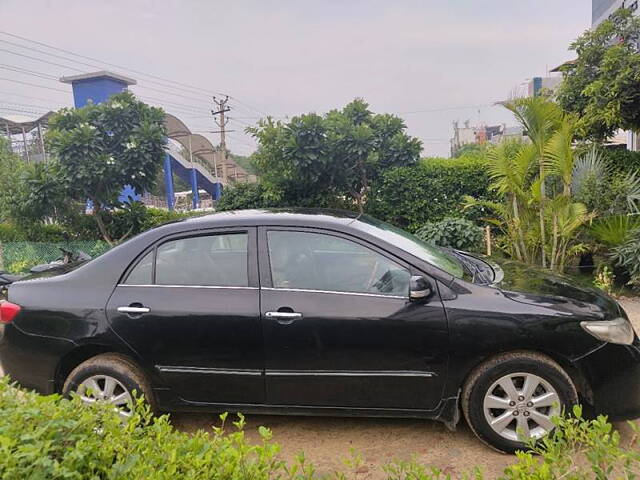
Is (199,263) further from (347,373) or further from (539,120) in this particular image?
(539,120)

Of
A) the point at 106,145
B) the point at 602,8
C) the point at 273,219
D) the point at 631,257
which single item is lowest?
the point at 631,257

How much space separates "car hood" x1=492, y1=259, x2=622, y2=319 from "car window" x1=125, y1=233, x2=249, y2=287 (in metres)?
1.71

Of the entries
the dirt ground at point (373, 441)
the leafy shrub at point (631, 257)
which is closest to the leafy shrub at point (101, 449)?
the dirt ground at point (373, 441)

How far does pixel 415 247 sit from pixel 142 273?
1.89m

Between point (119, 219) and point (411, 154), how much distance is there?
5.88 metres

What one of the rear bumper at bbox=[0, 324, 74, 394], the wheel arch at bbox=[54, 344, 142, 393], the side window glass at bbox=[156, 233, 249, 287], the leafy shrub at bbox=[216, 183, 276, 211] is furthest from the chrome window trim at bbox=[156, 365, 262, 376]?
the leafy shrub at bbox=[216, 183, 276, 211]

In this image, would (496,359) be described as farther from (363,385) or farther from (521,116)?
(521,116)

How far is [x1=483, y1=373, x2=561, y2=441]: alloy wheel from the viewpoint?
8.96ft

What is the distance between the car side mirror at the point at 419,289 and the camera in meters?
2.76

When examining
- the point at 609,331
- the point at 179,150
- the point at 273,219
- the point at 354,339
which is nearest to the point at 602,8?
the point at 179,150

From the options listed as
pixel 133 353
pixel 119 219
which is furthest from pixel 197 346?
pixel 119 219

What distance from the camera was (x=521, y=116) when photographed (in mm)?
6055

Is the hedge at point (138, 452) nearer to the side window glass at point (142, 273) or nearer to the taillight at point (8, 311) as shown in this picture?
the side window glass at point (142, 273)

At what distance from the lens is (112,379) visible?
9.95 feet
